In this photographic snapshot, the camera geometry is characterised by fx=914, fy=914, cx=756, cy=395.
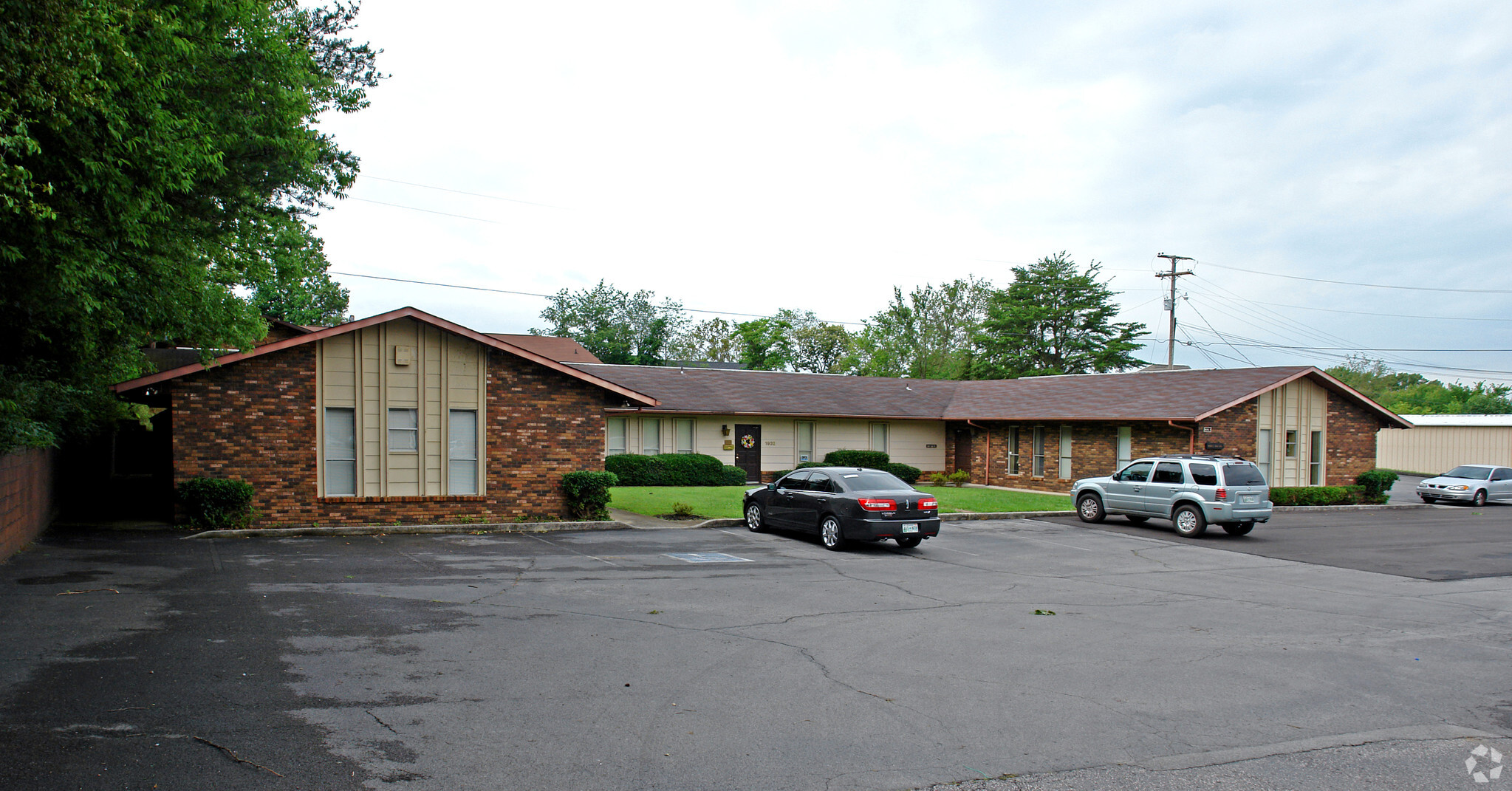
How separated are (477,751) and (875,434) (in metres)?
30.8

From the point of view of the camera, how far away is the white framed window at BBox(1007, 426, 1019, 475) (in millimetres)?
33688

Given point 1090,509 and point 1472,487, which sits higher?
point 1090,509

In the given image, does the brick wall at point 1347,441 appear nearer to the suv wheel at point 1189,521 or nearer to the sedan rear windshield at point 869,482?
the suv wheel at point 1189,521

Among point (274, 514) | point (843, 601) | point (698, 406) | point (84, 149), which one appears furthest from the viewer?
point (698, 406)

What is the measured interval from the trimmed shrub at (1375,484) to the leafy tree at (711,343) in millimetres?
50231

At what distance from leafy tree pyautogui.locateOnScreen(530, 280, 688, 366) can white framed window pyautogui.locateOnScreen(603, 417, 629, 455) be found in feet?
120

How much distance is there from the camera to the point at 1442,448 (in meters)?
48.0

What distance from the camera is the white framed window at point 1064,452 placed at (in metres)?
31.5

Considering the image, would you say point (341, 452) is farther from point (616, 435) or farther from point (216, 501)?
point (616, 435)

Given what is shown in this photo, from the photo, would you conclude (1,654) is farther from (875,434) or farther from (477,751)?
(875,434)

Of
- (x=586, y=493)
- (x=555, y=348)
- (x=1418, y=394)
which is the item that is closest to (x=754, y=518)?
(x=586, y=493)

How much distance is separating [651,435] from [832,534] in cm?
1617

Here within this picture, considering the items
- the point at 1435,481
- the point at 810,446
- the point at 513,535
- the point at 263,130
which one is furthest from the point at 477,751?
the point at 1435,481

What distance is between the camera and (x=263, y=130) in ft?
39.4
